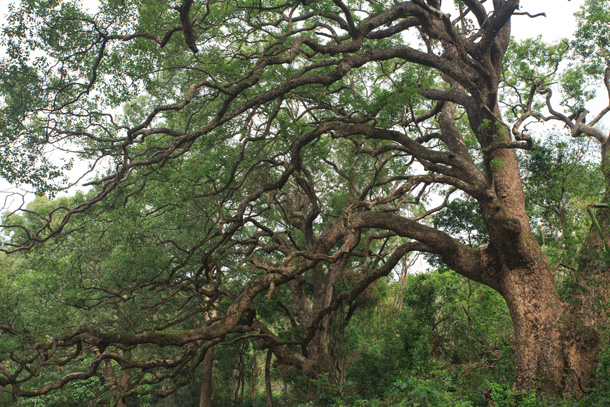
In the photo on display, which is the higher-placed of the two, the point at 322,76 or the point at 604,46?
the point at 604,46

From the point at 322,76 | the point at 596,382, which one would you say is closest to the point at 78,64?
the point at 322,76

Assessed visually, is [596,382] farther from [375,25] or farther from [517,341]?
[375,25]

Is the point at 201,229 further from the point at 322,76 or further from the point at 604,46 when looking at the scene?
the point at 604,46

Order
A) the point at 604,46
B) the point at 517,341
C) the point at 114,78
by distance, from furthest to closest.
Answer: the point at 604,46
the point at 114,78
the point at 517,341

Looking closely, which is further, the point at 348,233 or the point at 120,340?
the point at 348,233

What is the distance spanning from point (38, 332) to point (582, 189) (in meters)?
11.2

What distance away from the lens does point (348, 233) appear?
287 inches

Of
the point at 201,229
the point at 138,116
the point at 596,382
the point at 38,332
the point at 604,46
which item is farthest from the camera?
the point at 138,116

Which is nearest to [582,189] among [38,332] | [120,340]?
[120,340]

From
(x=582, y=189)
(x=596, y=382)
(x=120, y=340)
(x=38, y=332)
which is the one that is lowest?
(x=596, y=382)

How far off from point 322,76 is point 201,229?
18.3 ft

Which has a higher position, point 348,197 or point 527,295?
point 348,197

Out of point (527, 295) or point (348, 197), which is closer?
point (527, 295)

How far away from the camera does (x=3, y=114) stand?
7.64m
